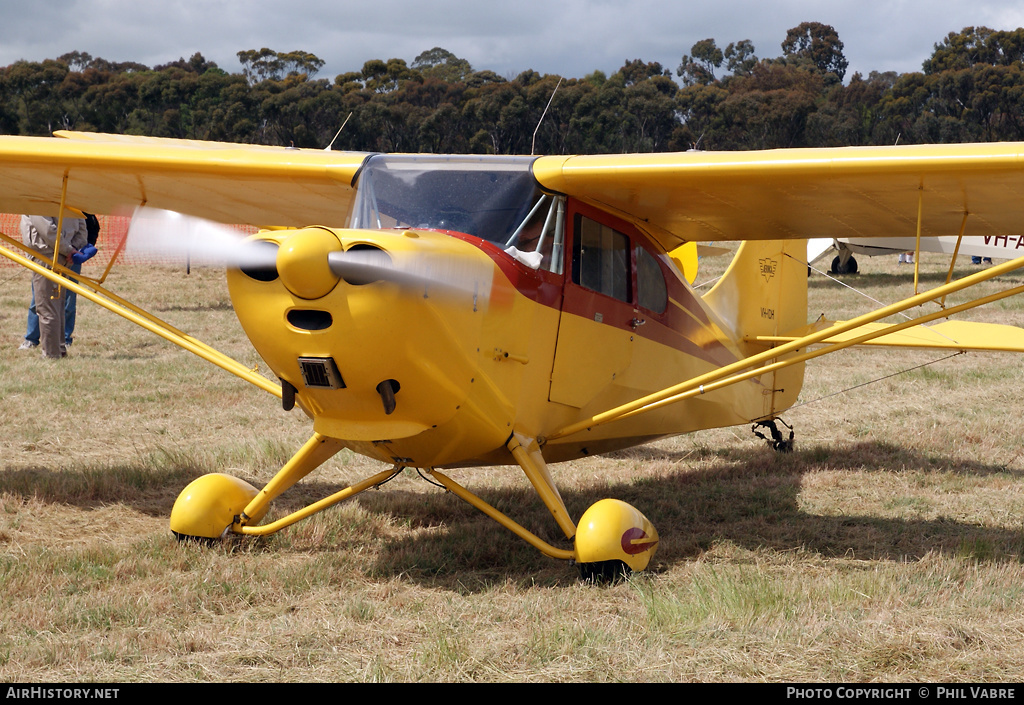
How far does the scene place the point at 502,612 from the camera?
426cm

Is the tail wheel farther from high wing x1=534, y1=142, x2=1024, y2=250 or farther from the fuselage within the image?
high wing x1=534, y1=142, x2=1024, y2=250

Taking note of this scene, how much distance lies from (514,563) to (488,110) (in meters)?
46.3

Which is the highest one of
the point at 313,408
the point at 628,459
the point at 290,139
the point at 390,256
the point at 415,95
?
the point at 415,95

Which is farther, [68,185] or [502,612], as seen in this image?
[68,185]

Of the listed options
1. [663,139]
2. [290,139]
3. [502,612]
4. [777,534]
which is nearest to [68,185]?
[502,612]

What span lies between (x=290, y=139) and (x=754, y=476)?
4701 cm

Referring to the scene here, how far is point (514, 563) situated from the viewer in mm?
5148

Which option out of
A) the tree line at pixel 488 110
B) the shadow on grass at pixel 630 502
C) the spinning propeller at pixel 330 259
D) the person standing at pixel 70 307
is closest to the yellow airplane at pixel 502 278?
the spinning propeller at pixel 330 259

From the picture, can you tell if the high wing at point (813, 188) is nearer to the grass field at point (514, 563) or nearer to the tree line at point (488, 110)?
the grass field at point (514, 563)

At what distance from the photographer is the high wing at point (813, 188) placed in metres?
4.54

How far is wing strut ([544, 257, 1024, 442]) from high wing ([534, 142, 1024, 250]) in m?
0.52
